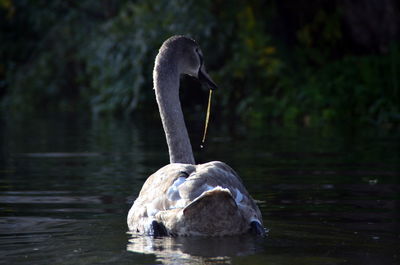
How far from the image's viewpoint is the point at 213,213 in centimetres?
570

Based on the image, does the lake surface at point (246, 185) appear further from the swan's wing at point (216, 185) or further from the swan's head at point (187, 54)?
the swan's head at point (187, 54)

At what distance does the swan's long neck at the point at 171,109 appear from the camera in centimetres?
763

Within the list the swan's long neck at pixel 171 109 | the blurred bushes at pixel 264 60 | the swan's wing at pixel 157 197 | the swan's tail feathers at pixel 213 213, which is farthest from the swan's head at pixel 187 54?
the blurred bushes at pixel 264 60

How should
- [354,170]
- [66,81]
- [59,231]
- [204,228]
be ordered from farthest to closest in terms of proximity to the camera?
1. [66,81]
2. [354,170]
3. [59,231]
4. [204,228]

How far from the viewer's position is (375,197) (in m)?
8.66

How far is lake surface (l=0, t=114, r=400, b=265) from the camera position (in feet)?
18.5

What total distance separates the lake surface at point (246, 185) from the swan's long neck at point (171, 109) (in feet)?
2.57

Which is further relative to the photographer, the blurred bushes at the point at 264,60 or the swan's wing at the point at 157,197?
the blurred bushes at the point at 264,60

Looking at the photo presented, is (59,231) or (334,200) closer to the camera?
(59,231)

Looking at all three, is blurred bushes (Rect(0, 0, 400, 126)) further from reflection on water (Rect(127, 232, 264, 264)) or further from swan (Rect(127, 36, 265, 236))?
reflection on water (Rect(127, 232, 264, 264))

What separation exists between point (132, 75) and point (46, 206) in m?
18.2

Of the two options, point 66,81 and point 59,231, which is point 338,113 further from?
point 66,81

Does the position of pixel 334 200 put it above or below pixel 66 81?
below

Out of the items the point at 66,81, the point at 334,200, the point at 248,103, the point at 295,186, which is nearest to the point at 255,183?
the point at 295,186
